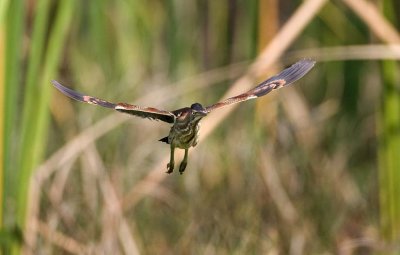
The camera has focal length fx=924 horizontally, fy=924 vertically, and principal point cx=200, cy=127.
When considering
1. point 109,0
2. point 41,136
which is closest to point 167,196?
point 41,136

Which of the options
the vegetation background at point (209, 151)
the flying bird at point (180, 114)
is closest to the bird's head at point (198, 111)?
the flying bird at point (180, 114)

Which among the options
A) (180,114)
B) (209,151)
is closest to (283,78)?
(180,114)

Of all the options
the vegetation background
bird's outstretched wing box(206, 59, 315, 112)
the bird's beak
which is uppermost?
the vegetation background

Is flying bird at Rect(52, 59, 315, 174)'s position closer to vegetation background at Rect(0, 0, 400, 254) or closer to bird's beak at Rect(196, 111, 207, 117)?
bird's beak at Rect(196, 111, 207, 117)

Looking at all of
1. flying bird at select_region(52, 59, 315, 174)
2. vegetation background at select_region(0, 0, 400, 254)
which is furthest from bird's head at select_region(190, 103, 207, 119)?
vegetation background at select_region(0, 0, 400, 254)

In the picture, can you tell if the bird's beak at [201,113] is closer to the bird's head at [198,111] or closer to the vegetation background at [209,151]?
the bird's head at [198,111]

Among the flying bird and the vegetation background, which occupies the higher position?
the vegetation background
